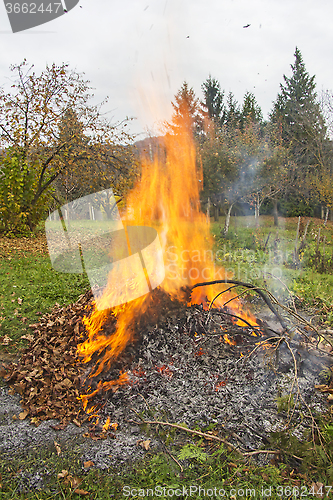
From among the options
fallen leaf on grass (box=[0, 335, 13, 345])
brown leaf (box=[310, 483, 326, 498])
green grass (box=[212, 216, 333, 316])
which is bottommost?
green grass (box=[212, 216, 333, 316])

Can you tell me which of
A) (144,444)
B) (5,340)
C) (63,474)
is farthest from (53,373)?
(5,340)

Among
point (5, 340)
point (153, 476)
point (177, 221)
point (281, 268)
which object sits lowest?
point (281, 268)

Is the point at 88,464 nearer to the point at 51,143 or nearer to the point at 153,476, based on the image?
the point at 153,476

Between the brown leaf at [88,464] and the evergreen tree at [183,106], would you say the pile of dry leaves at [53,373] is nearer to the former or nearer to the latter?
the brown leaf at [88,464]

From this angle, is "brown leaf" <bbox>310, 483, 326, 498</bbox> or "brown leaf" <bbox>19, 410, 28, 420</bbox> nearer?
"brown leaf" <bbox>310, 483, 326, 498</bbox>

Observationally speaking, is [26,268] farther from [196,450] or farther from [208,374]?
[196,450]

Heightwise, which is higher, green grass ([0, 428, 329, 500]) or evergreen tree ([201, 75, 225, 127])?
evergreen tree ([201, 75, 225, 127])

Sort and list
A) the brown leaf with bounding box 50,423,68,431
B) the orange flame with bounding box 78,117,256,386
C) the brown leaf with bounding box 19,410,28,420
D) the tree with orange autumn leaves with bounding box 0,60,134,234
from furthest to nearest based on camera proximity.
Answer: the tree with orange autumn leaves with bounding box 0,60,134,234
the orange flame with bounding box 78,117,256,386
the brown leaf with bounding box 19,410,28,420
the brown leaf with bounding box 50,423,68,431

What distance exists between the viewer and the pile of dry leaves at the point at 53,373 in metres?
3.13

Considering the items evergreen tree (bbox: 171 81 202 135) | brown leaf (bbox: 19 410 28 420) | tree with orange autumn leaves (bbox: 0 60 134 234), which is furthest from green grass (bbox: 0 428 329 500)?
tree with orange autumn leaves (bbox: 0 60 134 234)

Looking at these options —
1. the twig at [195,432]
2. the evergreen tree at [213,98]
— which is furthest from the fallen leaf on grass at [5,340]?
the evergreen tree at [213,98]

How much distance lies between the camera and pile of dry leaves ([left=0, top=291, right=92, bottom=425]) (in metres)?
A: 3.13

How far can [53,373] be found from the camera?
355 cm

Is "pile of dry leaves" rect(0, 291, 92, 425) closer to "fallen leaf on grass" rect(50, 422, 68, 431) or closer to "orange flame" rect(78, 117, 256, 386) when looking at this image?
"fallen leaf on grass" rect(50, 422, 68, 431)
